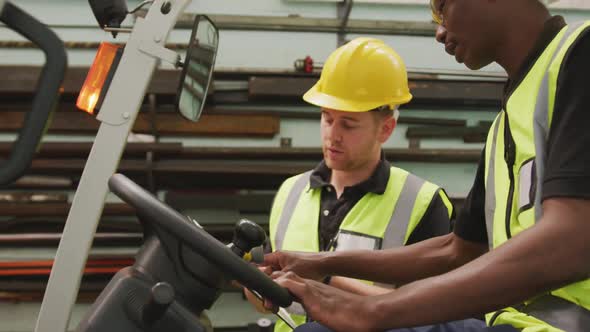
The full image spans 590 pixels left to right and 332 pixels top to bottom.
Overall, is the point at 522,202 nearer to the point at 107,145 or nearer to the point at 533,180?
the point at 533,180

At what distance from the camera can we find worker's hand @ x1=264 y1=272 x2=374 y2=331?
1.01 meters

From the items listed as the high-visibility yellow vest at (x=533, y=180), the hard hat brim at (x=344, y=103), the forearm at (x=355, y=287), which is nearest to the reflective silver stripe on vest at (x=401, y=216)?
the forearm at (x=355, y=287)

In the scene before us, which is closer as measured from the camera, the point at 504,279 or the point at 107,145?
the point at 504,279

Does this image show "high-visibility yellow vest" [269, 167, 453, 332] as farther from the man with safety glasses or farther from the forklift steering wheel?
the forklift steering wheel

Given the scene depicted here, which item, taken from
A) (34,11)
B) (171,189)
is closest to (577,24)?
(171,189)

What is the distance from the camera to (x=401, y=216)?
2.09 metres

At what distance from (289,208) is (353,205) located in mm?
273

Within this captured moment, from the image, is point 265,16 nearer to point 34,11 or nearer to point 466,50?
point 34,11

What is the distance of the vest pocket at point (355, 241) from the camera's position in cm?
203

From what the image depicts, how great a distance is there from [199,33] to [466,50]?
1.89ft

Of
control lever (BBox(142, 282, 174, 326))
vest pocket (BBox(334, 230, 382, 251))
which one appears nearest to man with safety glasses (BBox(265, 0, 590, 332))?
control lever (BBox(142, 282, 174, 326))

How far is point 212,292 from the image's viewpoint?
3.96ft

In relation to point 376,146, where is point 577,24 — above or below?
above

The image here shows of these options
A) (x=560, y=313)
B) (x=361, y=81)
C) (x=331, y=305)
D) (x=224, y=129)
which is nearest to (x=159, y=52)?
(x=331, y=305)
